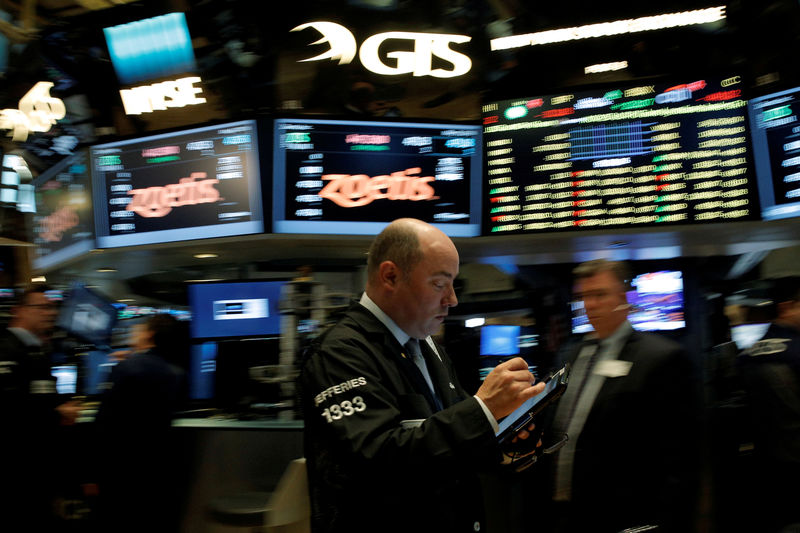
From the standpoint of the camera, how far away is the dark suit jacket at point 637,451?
2.42 m

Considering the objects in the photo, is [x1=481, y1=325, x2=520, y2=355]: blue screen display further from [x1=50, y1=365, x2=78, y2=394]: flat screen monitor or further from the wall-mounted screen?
[x1=50, y1=365, x2=78, y2=394]: flat screen monitor

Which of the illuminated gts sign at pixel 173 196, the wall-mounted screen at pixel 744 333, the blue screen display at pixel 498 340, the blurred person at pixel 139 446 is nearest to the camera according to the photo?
the blurred person at pixel 139 446

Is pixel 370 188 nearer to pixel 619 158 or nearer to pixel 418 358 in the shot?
pixel 619 158

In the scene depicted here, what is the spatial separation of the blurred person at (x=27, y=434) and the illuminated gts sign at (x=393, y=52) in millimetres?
2625

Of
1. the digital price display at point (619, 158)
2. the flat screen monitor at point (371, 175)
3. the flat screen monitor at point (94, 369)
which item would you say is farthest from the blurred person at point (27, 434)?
the digital price display at point (619, 158)

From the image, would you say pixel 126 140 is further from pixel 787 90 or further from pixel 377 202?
pixel 787 90

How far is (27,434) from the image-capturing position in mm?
3748

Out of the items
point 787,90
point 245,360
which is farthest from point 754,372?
point 245,360

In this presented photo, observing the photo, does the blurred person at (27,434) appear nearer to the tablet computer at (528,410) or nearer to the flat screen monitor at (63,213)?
the flat screen monitor at (63,213)

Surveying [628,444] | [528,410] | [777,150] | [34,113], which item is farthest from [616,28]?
[34,113]

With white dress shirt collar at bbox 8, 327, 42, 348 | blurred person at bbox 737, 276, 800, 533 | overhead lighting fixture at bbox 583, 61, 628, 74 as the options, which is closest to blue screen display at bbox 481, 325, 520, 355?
overhead lighting fixture at bbox 583, 61, 628, 74

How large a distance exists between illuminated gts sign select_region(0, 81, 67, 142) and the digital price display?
11.5ft

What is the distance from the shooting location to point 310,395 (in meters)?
1.54

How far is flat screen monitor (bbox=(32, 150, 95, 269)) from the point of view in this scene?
474 centimetres
